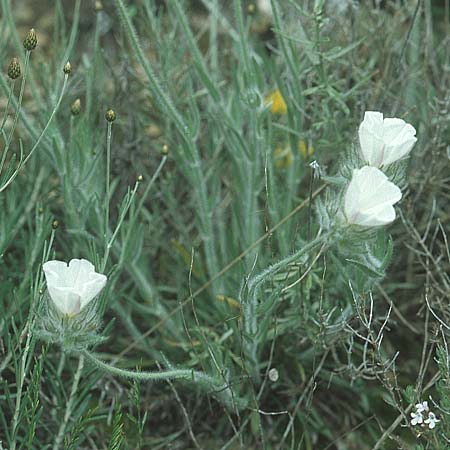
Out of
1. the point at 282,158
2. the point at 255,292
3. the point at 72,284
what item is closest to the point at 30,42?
the point at 72,284

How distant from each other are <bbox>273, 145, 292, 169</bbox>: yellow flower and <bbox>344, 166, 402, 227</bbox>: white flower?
67 centimetres

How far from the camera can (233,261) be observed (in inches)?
51.8

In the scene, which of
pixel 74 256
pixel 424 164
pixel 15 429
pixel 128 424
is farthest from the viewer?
pixel 424 164

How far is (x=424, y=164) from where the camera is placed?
61.2 inches

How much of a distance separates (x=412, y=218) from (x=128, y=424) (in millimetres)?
591

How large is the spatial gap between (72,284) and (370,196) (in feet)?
1.16

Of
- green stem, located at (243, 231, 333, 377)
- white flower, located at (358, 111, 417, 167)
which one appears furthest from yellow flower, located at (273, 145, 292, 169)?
white flower, located at (358, 111, 417, 167)

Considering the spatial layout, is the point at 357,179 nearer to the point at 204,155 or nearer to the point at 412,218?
the point at 412,218

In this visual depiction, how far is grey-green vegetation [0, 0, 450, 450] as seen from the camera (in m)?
1.20

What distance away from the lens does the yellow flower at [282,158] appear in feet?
5.28

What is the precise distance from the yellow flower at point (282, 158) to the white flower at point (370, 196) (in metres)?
0.67

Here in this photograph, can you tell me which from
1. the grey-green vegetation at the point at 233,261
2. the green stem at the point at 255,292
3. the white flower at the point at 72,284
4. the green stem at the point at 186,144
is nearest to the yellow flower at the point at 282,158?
the grey-green vegetation at the point at 233,261

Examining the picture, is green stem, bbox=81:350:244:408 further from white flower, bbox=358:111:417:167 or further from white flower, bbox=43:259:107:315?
white flower, bbox=358:111:417:167

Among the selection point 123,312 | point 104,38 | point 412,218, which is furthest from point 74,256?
point 104,38
